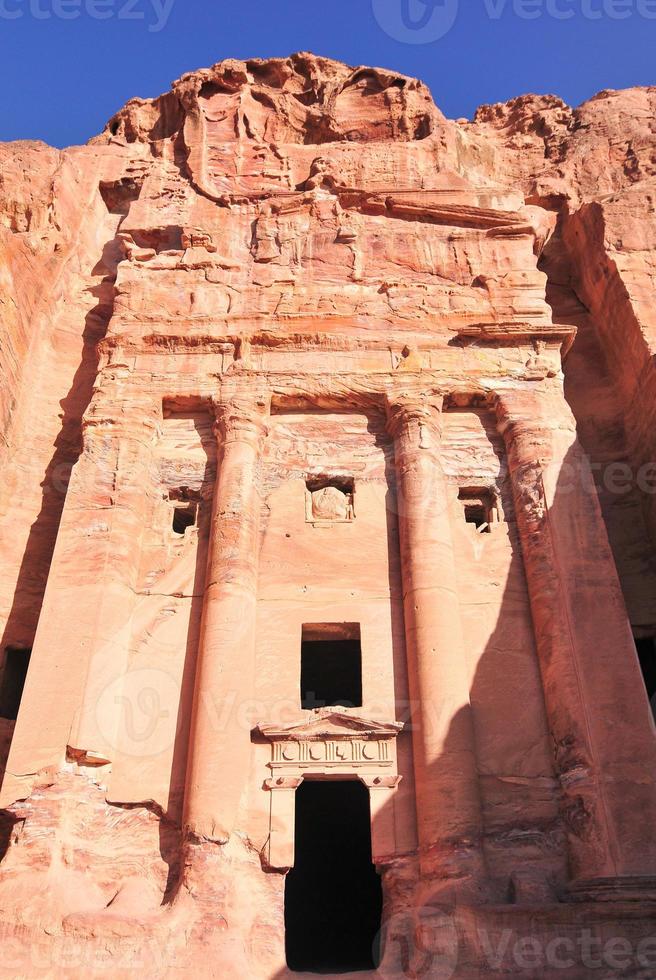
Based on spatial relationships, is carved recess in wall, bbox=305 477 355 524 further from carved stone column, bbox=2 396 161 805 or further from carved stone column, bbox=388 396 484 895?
carved stone column, bbox=2 396 161 805

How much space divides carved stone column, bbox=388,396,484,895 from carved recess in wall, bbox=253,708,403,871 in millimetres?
435

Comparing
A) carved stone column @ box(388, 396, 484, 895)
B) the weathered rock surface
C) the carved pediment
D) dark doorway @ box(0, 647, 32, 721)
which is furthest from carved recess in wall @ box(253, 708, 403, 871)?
dark doorway @ box(0, 647, 32, 721)

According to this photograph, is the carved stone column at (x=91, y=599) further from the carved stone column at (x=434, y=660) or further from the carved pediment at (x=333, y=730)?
the carved stone column at (x=434, y=660)

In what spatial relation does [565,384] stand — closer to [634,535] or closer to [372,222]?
[634,535]

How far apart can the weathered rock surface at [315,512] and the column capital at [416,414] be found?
0.29 feet

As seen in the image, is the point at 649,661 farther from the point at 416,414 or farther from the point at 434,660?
the point at 416,414

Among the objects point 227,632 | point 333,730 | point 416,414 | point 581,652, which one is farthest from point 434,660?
point 416,414

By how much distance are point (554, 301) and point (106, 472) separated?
11.2m

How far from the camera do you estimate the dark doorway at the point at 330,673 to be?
1571 cm

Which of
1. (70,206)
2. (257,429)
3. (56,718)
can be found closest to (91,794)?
(56,718)

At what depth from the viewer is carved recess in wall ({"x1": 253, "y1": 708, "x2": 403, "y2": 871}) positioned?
10.8 metres

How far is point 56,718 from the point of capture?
35.9 feet

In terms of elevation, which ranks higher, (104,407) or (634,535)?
(104,407)

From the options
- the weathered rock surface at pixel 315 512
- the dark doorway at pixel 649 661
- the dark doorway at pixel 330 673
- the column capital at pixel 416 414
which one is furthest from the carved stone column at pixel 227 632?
the dark doorway at pixel 649 661
